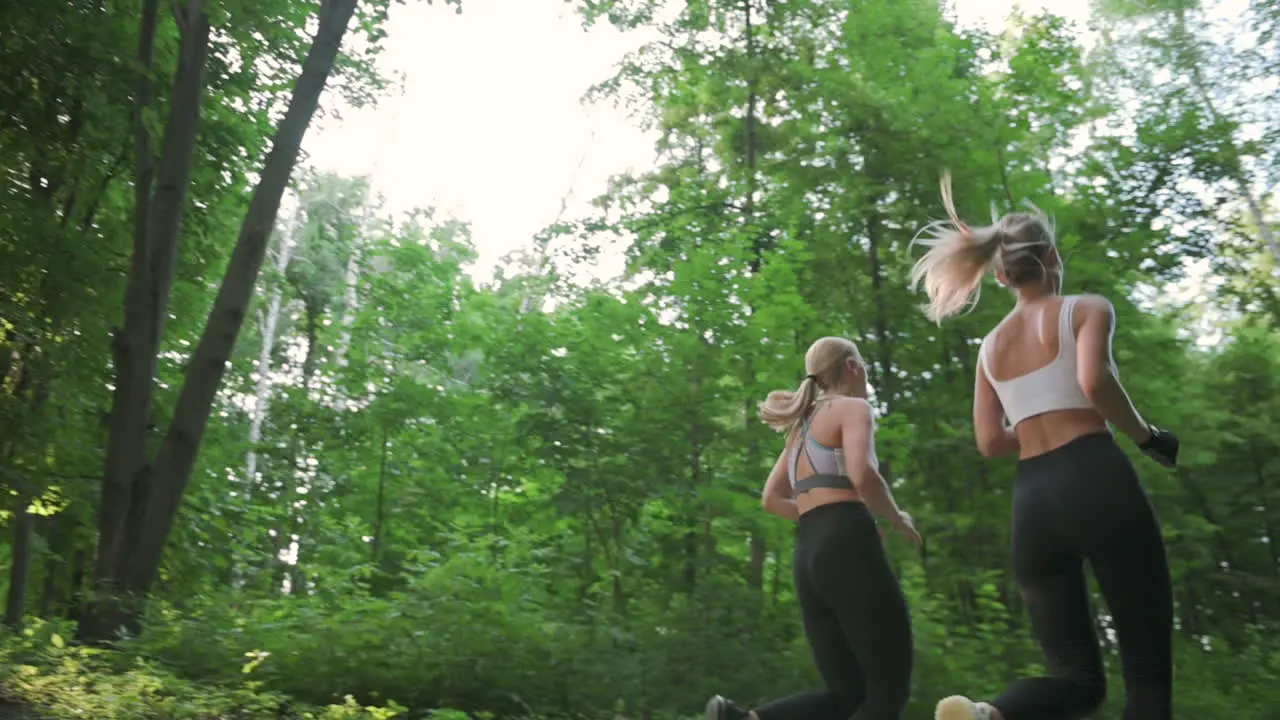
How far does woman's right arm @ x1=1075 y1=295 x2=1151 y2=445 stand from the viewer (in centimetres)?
252

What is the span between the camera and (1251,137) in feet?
35.7

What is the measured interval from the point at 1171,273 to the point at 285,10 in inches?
376

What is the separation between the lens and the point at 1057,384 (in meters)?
2.68

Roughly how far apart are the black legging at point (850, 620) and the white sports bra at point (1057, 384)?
2.81ft

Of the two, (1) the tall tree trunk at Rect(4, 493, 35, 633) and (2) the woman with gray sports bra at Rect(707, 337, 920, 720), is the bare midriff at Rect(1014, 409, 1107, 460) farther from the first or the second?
(1) the tall tree trunk at Rect(4, 493, 35, 633)

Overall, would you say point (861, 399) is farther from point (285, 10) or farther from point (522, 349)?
point (285, 10)

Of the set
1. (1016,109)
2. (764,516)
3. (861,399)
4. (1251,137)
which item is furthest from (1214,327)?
(861,399)

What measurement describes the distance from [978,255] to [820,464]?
998 mm

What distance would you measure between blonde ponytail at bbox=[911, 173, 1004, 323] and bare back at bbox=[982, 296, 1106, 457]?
0.71ft

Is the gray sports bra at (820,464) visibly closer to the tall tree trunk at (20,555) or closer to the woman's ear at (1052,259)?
the woman's ear at (1052,259)

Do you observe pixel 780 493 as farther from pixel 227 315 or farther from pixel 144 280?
pixel 144 280

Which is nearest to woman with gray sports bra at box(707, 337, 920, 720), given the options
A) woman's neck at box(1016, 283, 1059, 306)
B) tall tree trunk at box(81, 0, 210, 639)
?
woman's neck at box(1016, 283, 1059, 306)

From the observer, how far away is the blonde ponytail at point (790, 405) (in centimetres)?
370

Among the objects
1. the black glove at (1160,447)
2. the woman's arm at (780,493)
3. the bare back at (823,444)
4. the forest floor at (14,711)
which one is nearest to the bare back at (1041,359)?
the black glove at (1160,447)
